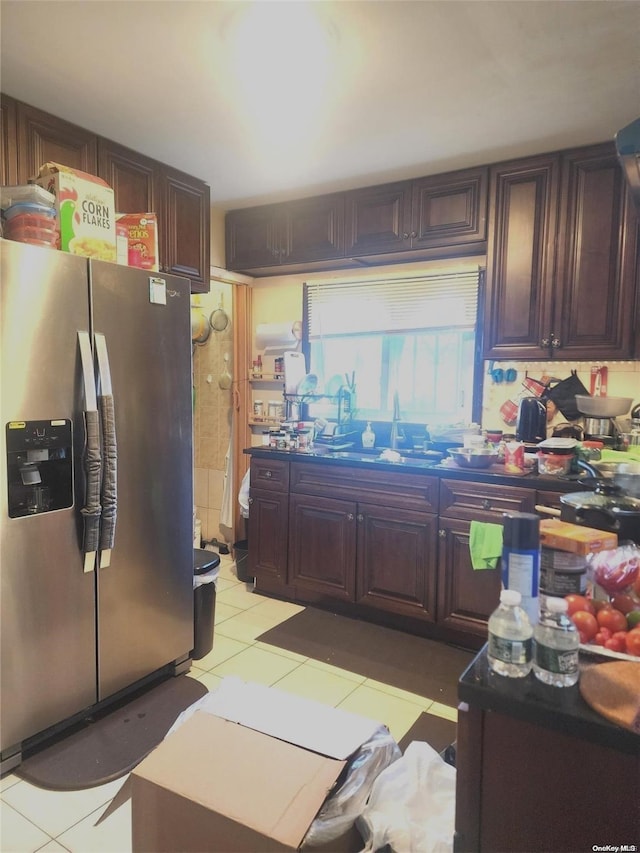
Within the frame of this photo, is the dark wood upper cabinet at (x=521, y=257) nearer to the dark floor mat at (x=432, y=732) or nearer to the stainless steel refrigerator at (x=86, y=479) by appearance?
the stainless steel refrigerator at (x=86, y=479)

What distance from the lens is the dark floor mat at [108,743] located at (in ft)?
6.14

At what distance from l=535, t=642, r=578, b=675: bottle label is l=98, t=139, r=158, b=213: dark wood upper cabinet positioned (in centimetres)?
274

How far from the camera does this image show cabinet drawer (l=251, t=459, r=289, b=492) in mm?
3326

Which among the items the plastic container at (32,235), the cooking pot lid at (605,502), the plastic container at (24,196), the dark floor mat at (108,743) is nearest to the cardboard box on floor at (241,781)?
the cooking pot lid at (605,502)

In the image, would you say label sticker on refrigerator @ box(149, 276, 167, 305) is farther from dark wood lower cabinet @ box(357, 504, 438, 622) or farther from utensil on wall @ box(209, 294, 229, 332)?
utensil on wall @ box(209, 294, 229, 332)

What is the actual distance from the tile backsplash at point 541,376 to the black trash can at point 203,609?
5.87 ft

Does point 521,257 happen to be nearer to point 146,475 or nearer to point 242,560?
point 146,475

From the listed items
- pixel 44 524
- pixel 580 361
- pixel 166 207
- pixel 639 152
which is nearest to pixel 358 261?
pixel 166 207

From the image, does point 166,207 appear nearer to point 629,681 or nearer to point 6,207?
point 6,207

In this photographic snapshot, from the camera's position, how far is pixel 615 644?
3.19 ft

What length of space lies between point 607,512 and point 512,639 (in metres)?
0.55

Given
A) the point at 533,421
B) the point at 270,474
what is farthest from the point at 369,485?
the point at 533,421

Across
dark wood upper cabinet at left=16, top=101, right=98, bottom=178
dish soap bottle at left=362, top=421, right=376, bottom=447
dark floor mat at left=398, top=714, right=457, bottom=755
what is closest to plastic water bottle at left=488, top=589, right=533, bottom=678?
dark floor mat at left=398, top=714, right=457, bottom=755

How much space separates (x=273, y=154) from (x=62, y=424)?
1.81 meters
